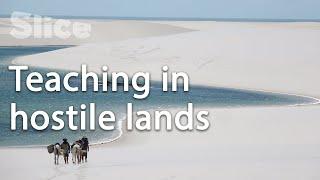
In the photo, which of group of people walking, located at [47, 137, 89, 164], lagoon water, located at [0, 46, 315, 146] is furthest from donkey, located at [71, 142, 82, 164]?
lagoon water, located at [0, 46, 315, 146]

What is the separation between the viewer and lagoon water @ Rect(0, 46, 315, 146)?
4789 mm

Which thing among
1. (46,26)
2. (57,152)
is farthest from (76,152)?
(46,26)

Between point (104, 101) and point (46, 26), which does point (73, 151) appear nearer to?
point (104, 101)

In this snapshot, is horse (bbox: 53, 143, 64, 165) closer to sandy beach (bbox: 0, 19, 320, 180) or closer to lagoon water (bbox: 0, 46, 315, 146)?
sandy beach (bbox: 0, 19, 320, 180)

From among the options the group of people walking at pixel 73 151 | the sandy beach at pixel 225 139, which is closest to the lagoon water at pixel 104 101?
the sandy beach at pixel 225 139

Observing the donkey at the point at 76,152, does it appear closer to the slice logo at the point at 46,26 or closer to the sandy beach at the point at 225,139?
the sandy beach at the point at 225,139

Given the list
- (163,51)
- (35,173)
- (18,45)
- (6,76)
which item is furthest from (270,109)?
(18,45)

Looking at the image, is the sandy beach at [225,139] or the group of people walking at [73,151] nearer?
the sandy beach at [225,139]

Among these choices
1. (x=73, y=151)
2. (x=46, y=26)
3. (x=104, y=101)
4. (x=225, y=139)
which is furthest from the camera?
(x=46, y=26)

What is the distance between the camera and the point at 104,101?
6242mm

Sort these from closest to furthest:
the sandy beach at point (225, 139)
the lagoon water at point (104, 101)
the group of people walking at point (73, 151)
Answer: the sandy beach at point (225, 139) < the group of people walking at point (73, 151) < the lagoon water at point (104, 101)

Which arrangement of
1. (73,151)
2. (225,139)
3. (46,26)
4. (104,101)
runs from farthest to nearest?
1. (46,26)
2. (104,101)
3. (225,139)
4. (73,151)

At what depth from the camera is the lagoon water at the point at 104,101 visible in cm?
479

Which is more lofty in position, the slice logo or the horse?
the slice logo
